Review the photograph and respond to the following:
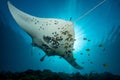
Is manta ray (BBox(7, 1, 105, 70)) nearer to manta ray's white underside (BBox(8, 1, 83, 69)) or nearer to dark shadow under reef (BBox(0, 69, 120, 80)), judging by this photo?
manta ray's white underside (BBox(8, 1, 83, 69))

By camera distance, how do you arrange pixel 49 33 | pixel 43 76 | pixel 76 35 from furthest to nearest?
pixel 76 35
pixel 49 33
pixel 43 76

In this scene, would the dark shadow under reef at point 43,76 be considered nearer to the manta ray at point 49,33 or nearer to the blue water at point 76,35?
the manta ray at point 49,33

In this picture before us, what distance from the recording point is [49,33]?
24.9ft

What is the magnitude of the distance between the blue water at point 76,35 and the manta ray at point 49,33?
433 centimetres

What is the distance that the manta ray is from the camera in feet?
24.1

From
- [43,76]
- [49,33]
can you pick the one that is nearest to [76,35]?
[49,33]

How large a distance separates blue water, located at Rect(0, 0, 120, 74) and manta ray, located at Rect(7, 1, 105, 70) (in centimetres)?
433

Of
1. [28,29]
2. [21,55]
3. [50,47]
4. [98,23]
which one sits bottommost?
[50,47]

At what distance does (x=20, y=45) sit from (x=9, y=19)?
2.60m

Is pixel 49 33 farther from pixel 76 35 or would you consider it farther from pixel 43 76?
pixel 76 35

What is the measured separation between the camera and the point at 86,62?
1592cm

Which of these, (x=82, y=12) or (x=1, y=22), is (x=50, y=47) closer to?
(x=82, y=12)

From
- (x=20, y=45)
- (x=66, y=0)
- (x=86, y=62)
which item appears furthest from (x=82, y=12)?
(x=20, y=45)

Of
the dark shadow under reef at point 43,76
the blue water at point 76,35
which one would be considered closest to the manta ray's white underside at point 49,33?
the dark shadow under reef at point 43,76
